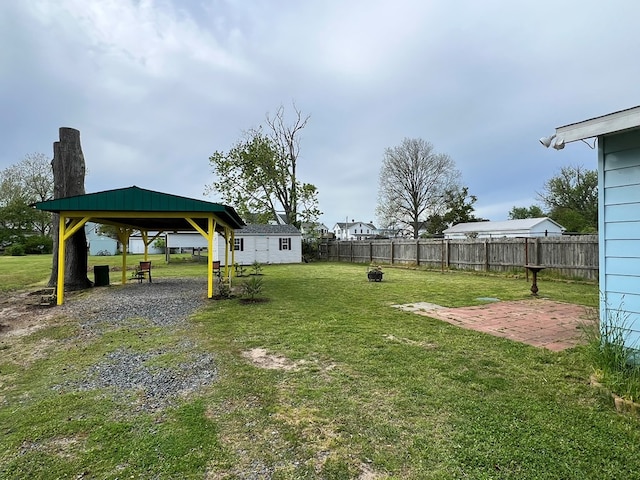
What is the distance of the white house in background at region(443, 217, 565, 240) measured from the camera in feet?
93.6

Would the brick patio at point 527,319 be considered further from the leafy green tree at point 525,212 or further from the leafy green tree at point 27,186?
the leafy green tree at point 27,186

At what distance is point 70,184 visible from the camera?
1148 centimetres

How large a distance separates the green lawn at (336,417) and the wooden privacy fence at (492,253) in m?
9.79

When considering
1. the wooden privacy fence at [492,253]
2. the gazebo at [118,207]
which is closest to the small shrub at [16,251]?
the wooden privacy fence at [492,253]

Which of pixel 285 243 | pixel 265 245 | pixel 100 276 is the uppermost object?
pixel 285 243

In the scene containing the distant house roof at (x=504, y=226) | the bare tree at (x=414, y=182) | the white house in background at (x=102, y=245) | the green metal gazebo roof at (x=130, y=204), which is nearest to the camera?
the green metal gazebo roof at (x=130, y=204)

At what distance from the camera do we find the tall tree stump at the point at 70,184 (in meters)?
11.3

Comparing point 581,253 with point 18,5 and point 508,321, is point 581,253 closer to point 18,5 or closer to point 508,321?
point 508,321

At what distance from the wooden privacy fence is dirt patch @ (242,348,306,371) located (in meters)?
11.7

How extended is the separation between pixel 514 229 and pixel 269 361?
30662mm

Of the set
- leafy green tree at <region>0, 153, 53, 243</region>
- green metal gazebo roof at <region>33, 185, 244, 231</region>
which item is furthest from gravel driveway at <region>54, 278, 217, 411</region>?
leafy green tree at <region>0, 153, 53, 243</region>

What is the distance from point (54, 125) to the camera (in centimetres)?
1511

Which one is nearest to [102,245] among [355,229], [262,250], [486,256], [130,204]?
[262,250]

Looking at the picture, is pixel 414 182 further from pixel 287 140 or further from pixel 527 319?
pixel 527 319
